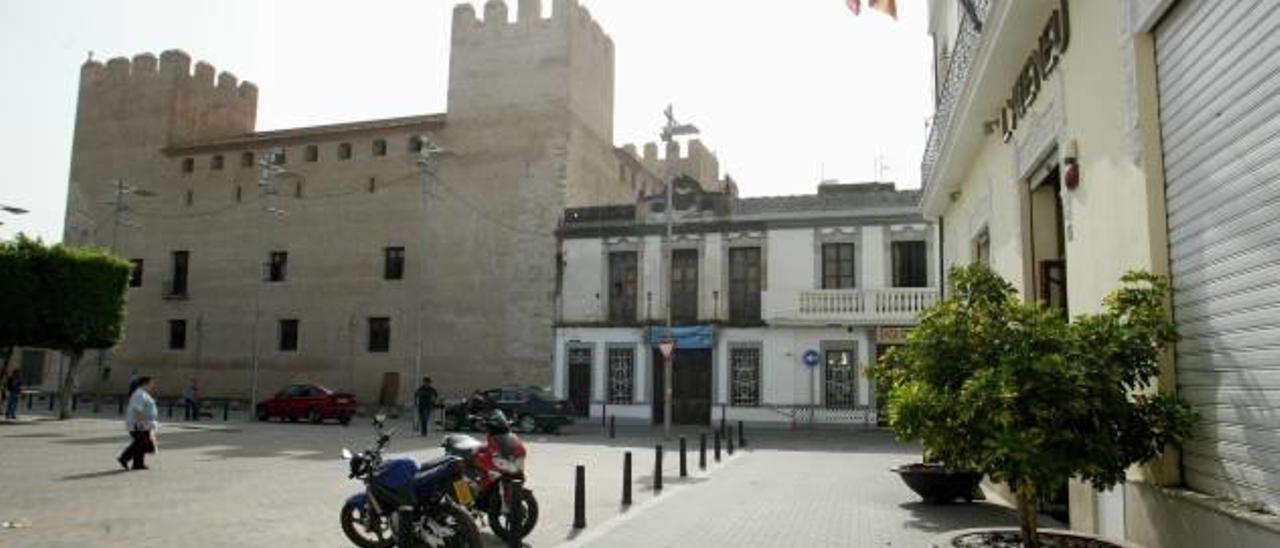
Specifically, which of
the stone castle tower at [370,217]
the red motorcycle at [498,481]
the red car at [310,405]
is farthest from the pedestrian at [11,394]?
the red motorcycle at [498,481]

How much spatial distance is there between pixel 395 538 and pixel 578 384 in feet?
80.5

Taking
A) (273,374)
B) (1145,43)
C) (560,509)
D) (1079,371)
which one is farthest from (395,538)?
(273,374)

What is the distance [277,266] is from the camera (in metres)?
39.8

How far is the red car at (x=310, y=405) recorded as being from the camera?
2967cm

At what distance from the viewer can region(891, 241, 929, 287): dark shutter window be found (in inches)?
1151

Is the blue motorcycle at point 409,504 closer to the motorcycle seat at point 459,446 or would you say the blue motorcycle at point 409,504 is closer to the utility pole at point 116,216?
the motorcycle seat at point 459,446

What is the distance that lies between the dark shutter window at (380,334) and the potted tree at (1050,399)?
3273cm

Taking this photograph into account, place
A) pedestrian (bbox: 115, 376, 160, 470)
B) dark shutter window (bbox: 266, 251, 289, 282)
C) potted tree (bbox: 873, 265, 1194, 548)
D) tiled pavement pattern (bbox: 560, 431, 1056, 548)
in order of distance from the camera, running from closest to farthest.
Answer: potted tree (bbox: 873, 265, 1194, 548) < tiled pavement pattern (bbox: 560, 431, 1056, 548) < pedestrian (bbox: 115, 376, 160, 470) < dark shutter window (bbox: 266, 251, 289, 282)

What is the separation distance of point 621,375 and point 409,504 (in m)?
23.9

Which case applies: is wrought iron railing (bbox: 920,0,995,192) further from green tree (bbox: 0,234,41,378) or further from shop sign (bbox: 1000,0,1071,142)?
green tree (bbox: 0,234,41,378)

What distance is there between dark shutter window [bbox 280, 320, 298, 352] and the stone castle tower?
141 mm

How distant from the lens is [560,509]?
37.3 ft

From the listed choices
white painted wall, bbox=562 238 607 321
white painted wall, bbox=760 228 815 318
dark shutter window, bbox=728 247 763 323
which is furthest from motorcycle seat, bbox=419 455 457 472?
white painted wall, bbox=562 238 607 321

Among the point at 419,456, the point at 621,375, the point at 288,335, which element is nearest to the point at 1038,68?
the point at 419,456
